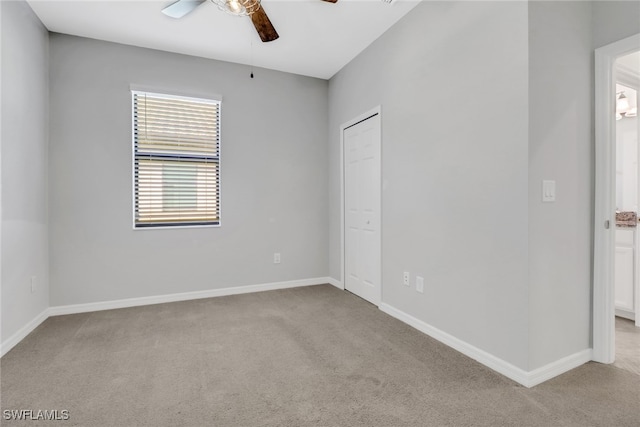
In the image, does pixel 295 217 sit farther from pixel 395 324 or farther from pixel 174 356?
pixel 174 356

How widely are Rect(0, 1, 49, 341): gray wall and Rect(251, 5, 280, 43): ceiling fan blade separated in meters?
1.82

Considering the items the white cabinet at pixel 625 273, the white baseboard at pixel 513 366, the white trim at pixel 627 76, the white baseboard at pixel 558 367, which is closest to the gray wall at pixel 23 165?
the white baseboard at pixel 513 366

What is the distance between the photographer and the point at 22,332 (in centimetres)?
255

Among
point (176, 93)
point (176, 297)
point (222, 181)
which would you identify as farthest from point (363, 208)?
point (176, 93)

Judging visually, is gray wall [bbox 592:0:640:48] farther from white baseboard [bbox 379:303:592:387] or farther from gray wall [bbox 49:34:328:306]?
gray wall [bbox 49:34:328:306]

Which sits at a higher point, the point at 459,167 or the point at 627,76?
the point at 627,76

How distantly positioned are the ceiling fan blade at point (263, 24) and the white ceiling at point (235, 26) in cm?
20

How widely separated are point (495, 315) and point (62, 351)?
3.12 meters

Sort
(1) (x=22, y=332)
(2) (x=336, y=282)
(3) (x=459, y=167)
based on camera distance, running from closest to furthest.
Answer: (3) (x=459, y=167) < (1) (x=22, y=332) < (2) (x=336, y=282)

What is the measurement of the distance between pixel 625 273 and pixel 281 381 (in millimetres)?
3253

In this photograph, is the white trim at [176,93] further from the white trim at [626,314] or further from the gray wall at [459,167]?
the white trim at [626,314]

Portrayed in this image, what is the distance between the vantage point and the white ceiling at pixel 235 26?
8.80ft

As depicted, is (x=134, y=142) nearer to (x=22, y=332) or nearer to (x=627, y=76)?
(x=22, y=332)

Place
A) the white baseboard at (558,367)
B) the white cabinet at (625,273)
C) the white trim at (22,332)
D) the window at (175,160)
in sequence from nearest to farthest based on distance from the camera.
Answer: the white baseboard at (558,367), the white trim at (22,332), the white cabinet at (625,273), the window at (175,160)
